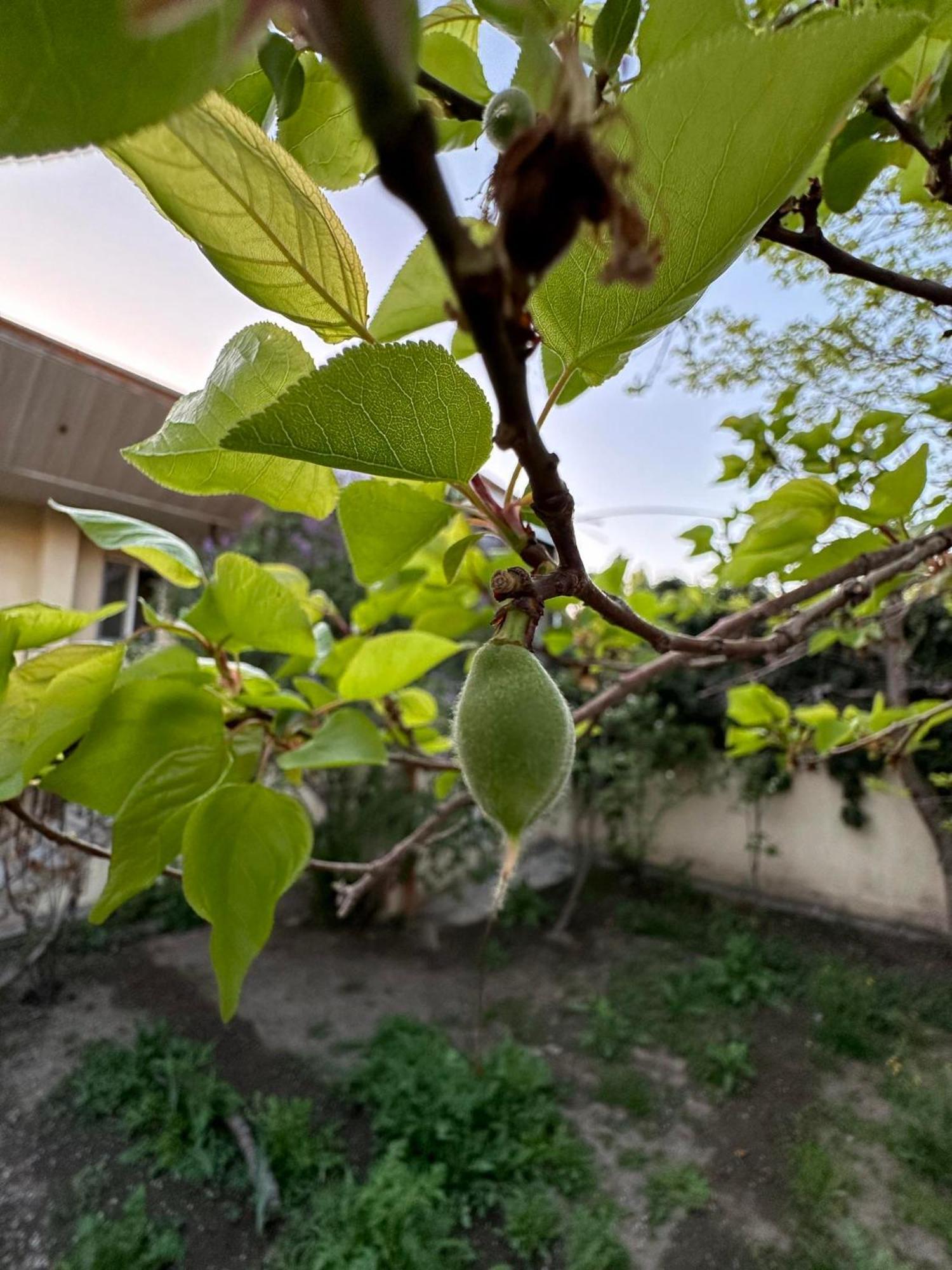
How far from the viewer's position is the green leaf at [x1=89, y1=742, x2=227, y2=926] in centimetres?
40

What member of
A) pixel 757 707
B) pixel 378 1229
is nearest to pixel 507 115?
pixel 757 707

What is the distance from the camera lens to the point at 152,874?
1.36 ft

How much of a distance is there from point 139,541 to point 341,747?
0.22m

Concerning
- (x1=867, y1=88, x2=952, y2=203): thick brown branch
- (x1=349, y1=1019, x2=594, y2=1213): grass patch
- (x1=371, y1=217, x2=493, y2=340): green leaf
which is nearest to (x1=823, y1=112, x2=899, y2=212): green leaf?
(x1=867, y1=88, x2=952, y2=203): thick brown branch

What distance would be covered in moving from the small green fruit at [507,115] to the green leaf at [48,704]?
0.36 m

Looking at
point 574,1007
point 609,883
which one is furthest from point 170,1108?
point 609,883

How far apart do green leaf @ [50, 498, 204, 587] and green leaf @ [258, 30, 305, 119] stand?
31cm

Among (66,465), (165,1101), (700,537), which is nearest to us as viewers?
(700,537)

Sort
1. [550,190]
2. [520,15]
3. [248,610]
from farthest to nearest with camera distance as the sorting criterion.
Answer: [248,610] < [520,15] < [550,190]

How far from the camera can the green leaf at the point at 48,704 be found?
1.26 feet

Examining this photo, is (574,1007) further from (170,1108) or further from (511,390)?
(511,390)

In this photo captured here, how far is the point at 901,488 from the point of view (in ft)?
1.72

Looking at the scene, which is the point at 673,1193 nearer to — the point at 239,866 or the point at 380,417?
the point at 239,866

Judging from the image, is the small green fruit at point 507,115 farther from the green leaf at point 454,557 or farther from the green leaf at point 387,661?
the green leaf at point 387,661
